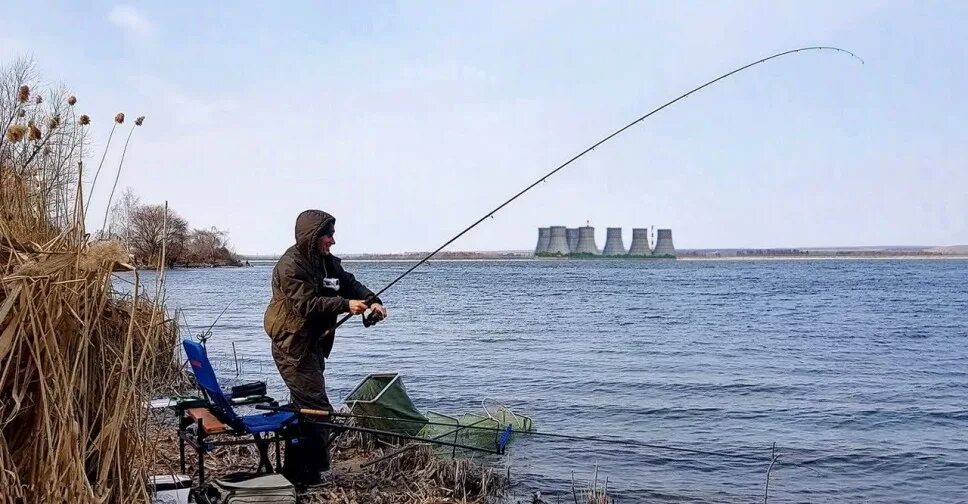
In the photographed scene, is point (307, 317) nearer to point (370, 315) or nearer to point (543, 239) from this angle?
point (370, 315)

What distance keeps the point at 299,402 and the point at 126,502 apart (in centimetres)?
227

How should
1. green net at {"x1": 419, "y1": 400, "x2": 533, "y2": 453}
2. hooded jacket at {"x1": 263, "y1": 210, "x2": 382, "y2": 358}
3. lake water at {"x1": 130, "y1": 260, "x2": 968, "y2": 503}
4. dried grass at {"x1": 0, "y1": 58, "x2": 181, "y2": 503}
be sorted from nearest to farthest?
dried grass at {"x1": 0, "y1": 58, "x2": 181, "y2": 503} < hooded jacket at {"x1": 263, "y1": 210, "x2": 382, "y2": 358} < green net at {"x1": 419, "y1": 400, "x2": 533, "y2": 453} < lake water at {"x1": 130, "y1": 260, "x2": 968, "y2": 503}

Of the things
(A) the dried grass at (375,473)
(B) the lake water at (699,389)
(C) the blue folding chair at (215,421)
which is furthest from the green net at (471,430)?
(C) the blue folding chair at (215,421)

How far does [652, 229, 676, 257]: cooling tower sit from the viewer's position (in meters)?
193

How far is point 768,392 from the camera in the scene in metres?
14.3

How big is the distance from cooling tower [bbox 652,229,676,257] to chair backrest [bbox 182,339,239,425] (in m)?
191

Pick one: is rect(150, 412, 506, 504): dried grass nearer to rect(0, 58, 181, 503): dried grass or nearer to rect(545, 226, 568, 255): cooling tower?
rect(0, 58, 181, 503): dried grass

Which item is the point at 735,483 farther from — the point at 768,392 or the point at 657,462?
the point at 768,392

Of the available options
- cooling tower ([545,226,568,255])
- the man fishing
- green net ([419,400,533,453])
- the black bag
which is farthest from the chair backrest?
cooling tower ([545,226,568,255])

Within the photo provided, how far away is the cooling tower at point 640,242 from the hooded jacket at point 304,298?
191 metres

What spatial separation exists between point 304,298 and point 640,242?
628 ft

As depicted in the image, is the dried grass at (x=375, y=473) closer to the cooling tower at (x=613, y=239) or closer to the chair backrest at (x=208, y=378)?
the chair backrest at (x=208, y=378)

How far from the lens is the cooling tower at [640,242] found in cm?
19262

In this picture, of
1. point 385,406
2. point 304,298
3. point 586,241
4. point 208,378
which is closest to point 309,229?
point 304,298
